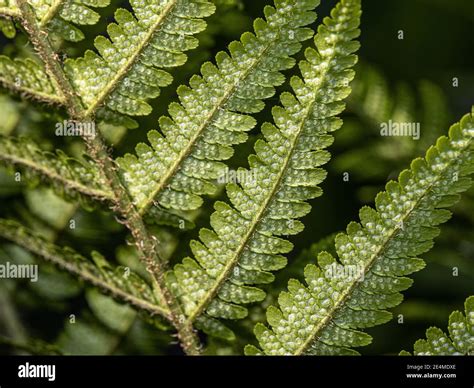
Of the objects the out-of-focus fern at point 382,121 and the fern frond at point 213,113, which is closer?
the fern frond at point 213,113

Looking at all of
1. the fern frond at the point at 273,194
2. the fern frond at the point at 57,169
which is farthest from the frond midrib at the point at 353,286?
the fern frond at the point at 57,169

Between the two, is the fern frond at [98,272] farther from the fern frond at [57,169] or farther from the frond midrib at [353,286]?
the frond midrib at [353,286]

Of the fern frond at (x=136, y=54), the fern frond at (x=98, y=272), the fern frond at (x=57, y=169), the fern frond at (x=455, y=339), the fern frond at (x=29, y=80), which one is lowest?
the fern frond at (x=98, y=272)

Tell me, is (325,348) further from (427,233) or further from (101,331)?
(101,331)

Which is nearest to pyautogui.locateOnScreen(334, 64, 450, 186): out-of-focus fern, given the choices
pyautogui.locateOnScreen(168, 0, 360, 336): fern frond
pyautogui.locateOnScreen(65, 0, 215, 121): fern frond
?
pyautogui.locateOnScreen(168, 0, 360, 336): fern frond

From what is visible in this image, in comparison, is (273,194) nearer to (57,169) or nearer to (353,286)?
(353,286)

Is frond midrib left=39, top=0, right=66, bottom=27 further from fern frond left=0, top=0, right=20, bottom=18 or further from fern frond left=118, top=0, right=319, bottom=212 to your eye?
fern frond left=118, top=0, right=319, bottom=212
